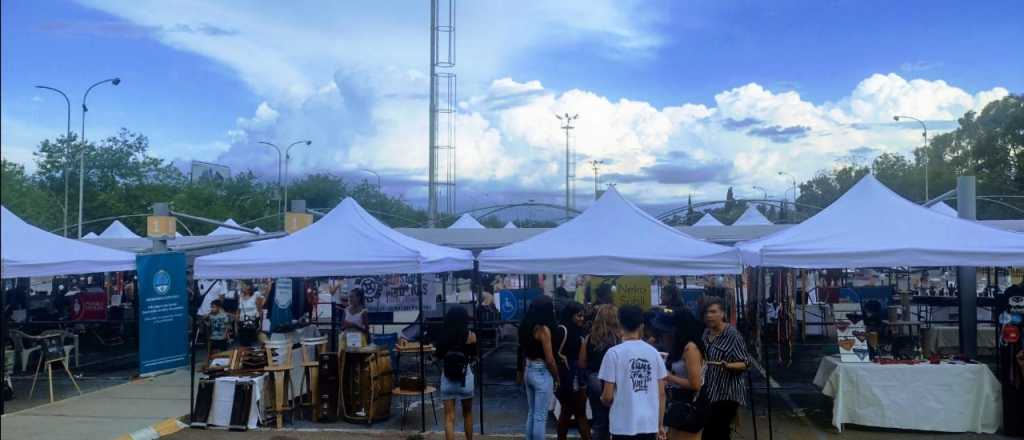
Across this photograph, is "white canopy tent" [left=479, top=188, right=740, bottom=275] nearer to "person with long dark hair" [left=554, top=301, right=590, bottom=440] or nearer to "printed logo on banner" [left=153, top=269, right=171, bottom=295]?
"person with long dark hair" [left=554, top=301, right=590, bottom=440]

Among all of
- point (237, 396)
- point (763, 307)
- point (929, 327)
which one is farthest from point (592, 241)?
point (929, 327)

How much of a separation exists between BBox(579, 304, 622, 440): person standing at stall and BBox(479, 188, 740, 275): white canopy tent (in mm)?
1957

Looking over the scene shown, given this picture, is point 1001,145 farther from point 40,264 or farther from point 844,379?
point 40,264

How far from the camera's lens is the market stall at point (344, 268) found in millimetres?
9062

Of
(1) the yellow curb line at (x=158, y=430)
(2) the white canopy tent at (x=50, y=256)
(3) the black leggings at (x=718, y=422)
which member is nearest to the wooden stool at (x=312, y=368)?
(1) the yellow curb line at (x=158, y=430)

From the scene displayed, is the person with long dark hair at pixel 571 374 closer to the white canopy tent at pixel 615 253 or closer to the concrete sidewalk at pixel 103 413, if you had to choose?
the white canopy tent at pixel 615 253

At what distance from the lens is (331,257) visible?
30.3 ft

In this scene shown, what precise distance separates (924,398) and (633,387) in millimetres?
4689

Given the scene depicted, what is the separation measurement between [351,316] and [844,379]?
6241 millimetres

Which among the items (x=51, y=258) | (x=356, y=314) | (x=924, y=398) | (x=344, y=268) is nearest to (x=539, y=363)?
(x=344, y=268)

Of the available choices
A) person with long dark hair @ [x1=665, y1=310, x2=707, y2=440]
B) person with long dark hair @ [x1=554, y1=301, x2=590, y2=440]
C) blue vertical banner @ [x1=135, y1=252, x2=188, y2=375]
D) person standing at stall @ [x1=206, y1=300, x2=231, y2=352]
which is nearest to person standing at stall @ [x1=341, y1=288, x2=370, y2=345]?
blue vertical banner @ [x1=135, y1=252, x2=188, y2=375]

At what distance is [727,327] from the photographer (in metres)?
6.21

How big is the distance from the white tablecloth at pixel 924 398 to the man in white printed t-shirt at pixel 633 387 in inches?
154

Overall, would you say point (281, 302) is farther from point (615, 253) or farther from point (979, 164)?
point (979, 164)
